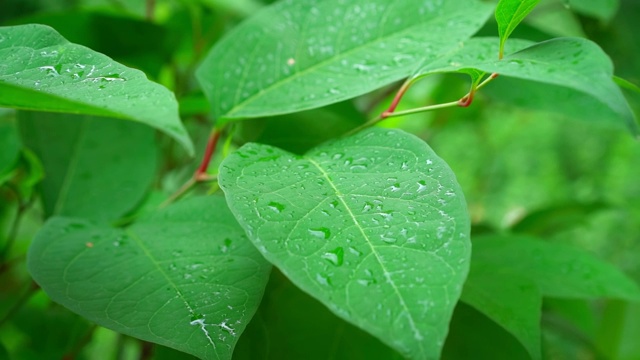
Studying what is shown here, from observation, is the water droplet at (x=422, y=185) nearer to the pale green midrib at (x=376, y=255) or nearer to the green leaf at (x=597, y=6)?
the pale green midrib at (x=376, y=255)

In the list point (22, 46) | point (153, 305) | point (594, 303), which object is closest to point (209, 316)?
point (153, 305)

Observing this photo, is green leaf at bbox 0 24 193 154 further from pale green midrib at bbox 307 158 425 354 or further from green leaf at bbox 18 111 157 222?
green leaf at bbox 18 111 157 222

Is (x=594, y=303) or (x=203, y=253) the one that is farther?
(x=594, y=303)

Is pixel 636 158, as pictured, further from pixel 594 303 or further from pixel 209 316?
pixel 209 316

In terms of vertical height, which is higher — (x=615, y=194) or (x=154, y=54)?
(x=154, y=54)

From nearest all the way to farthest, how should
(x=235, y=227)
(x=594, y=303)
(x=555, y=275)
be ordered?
Result: (x=235, y=227)
(x=555, y=275)
(x=594, y=303)

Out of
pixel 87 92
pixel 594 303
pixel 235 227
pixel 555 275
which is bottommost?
pixel 594 303

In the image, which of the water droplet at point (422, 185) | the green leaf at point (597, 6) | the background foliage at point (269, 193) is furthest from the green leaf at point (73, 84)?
the green leaf at point (597, 6)

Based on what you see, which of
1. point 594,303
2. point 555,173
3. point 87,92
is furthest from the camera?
point 555,173
